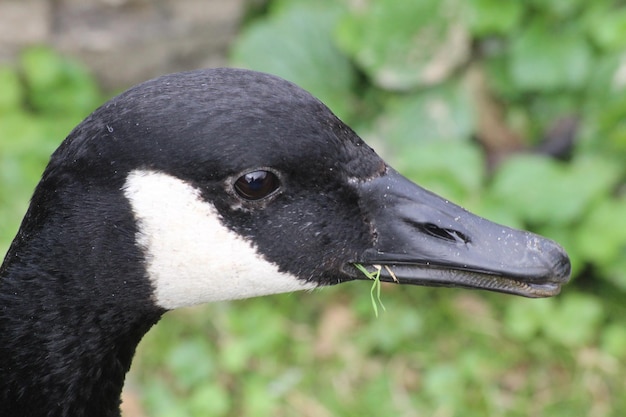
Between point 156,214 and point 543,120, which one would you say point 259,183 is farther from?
point 543,120

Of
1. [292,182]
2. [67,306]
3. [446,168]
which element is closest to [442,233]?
[292,182]

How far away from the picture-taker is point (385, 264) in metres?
2.12

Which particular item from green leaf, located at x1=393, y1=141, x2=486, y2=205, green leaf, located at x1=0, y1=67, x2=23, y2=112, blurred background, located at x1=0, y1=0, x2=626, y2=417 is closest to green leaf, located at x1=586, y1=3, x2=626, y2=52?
blurred background, located at x1=0, y1=0, x2=626, y2=417

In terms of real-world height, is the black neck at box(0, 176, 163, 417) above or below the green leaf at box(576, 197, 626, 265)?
below

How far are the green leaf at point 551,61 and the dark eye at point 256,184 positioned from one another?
2.84 m

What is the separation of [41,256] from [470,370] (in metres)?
2.48

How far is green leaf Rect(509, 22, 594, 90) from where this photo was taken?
4.45 meters

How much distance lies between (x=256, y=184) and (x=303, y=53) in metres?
2.92

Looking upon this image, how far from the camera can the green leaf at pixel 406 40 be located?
14.8 feet

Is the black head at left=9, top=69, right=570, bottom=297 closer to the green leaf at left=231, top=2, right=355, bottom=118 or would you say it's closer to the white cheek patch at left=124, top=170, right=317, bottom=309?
the white cheek patch at left=124, top=170, right=317, bottom=309

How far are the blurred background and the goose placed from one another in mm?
1812

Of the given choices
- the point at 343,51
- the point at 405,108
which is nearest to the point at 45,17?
the point at 343,51

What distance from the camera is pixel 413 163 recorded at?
4.11 metres

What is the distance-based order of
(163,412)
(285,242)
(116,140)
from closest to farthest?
(116,140), (285,242), (163,412)
